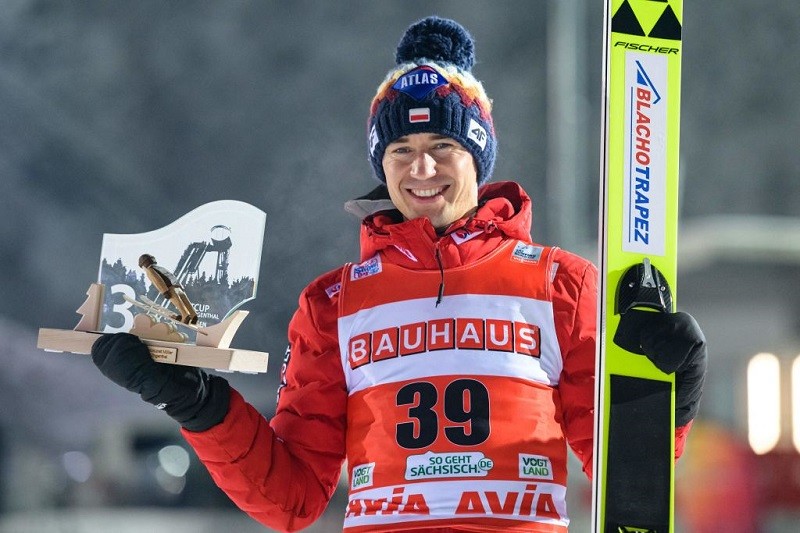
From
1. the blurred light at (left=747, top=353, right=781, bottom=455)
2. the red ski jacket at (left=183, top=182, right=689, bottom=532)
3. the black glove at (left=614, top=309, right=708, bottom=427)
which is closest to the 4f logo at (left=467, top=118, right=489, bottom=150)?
the red ski jacket at (left=183, top=182, right=689, bottom=532)

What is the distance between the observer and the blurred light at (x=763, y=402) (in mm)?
8453

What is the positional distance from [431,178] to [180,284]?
513mm

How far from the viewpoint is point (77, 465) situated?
8289mm

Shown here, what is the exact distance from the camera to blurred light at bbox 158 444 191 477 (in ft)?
26.5

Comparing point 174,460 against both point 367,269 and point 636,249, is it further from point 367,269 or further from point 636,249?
point 636,249

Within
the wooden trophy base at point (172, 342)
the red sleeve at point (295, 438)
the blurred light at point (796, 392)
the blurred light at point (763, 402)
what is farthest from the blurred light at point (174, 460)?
the wooden trophy base at point (172, 342)

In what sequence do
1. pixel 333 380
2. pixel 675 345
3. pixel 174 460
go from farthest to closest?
pixel 174 460 → pixel 333 380 → pixel 675 345

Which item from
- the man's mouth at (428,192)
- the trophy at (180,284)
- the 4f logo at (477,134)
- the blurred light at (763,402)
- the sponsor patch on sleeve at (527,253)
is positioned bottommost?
the trophy at (180,284)

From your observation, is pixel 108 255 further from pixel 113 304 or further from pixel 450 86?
pixel 450 86

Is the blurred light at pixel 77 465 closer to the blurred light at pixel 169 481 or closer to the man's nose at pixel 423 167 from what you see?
the blurred light at pixel 169 481

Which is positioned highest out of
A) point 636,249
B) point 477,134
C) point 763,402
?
point 763,402

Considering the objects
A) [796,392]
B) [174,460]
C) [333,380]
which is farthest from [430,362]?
[796,392]

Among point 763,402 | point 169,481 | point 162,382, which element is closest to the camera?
point 162,382

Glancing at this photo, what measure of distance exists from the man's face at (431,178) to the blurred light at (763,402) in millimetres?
6565
